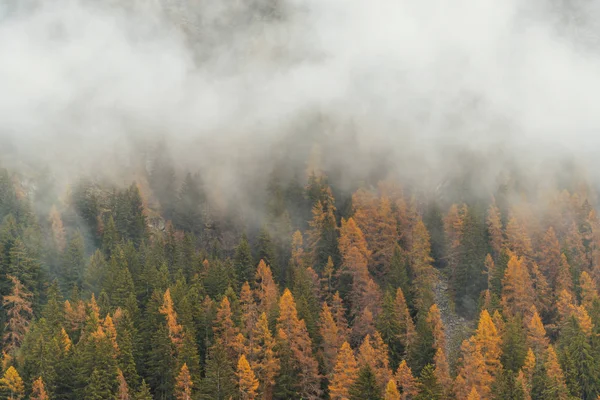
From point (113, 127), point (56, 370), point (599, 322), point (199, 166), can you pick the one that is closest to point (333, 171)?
point (199, 166)

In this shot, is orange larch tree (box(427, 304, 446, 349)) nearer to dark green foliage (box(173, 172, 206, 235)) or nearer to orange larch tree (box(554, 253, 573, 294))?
orange larch tree (box(554, 253, 573, 294))

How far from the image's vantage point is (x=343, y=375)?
77.1 metres

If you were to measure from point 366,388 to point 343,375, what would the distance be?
4.96 meters

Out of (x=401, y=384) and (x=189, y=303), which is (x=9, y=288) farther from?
(x=401, y=384)

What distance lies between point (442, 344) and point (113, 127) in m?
96.2

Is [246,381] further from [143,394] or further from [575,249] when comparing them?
[575,249]

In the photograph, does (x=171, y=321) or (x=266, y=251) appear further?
(x=266, y=251)

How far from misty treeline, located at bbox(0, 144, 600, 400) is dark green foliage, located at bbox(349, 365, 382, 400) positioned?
Answer: 0.16 metres

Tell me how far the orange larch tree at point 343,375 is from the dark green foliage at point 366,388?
9.28 feet

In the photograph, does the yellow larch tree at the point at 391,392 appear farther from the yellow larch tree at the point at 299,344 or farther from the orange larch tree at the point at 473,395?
the yellow larch tree at the point at 299,344

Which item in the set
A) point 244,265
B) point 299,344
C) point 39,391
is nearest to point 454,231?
point 244,265

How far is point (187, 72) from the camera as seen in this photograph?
19600 cm

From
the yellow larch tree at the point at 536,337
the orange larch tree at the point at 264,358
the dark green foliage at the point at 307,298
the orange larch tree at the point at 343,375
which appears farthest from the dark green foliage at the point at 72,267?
the yellow larch tree at the point at 536,337

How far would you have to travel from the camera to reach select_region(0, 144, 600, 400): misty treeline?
252 ft
